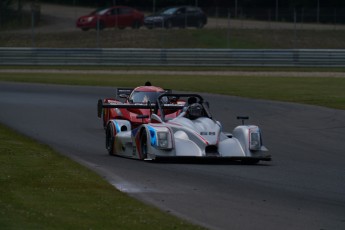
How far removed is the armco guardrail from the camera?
4484 centimetres

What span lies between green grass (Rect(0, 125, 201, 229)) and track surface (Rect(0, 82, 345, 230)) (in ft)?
1.31

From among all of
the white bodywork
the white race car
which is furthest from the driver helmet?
the white bodywork

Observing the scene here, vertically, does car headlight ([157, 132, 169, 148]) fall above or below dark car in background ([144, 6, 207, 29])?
below

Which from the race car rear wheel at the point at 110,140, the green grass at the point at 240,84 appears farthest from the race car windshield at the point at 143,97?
the green grass at the point at 240,84


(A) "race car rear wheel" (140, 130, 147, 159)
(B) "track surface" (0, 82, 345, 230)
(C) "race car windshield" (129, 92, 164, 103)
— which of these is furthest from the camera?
(C) "race car windshield" (129, 92, 164, 103)

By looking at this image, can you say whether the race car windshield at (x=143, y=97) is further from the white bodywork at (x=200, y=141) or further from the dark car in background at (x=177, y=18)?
the dark car in background at (x=177, y=18)

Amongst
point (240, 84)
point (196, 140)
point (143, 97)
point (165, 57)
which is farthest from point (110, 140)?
point (165, 57)

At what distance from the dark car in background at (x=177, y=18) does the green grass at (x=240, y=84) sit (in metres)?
14.7

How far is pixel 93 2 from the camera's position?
69.9 m

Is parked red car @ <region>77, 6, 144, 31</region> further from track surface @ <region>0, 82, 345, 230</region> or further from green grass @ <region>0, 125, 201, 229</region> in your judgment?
green grass @ <region>0, 125, 201, 229</region>

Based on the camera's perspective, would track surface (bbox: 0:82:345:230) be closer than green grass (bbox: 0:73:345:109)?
Yes

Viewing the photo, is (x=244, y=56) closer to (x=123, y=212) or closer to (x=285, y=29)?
(x=285, y=29)

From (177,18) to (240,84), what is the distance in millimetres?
21266

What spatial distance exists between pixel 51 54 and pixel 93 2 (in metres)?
25.1
